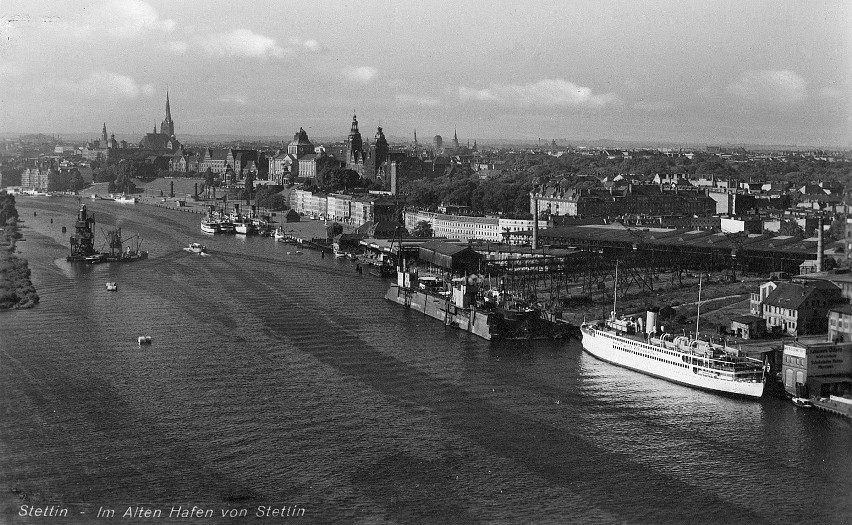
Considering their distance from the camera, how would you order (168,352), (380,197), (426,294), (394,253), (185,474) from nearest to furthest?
(185,474)
(168,352)
(426,294)
(394,253)
(380,197)

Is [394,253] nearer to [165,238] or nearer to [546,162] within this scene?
[165,238]

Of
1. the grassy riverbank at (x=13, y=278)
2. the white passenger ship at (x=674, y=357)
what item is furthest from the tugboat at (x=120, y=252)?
the white passenger ship at (x=674, y=357)

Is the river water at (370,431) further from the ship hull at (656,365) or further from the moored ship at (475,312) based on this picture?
the moored ship at (475,312)

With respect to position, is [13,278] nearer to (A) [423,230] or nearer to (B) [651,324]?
(B) [651,324]

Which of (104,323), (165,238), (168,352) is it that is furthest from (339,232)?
(168,352)

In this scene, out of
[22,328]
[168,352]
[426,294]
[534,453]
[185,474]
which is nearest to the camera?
[185,474]

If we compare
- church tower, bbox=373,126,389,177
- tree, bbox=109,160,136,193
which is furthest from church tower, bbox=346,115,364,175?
tree, bbox=109,160,136,193

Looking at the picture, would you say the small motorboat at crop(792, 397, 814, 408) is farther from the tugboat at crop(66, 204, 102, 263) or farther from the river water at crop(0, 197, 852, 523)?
the tugboat at crop(66, 204, 102, 263)

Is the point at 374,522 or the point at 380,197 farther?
the point at 380,197
